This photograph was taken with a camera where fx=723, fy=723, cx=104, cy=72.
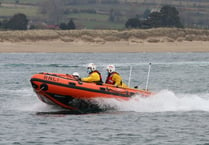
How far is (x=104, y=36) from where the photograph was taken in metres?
65.4

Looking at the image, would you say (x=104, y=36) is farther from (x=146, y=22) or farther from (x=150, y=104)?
(x=150, y=104)

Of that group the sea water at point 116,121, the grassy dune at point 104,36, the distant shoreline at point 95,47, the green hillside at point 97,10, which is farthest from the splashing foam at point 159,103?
the green hillside at point 97,10

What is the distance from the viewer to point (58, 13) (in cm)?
11231

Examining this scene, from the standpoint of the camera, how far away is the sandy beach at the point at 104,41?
60.4m

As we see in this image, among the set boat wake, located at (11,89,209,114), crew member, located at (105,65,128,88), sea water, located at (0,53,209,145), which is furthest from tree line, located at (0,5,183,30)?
crew member, located at (105,65,128,88)

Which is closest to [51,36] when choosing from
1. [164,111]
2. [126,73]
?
[126,73]

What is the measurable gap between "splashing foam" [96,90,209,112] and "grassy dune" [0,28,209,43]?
41.2 meters

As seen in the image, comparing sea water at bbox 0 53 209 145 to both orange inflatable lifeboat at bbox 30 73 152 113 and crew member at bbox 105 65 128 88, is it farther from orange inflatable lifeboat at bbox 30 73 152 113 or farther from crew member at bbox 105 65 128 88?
crew member at bbox 105 65 128 88

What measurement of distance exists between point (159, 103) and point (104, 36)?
4424 cm

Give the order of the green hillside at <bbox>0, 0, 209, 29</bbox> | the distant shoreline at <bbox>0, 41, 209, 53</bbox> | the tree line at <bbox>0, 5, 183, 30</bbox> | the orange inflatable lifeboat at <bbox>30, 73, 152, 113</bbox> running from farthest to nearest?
1. the green hillside at <bbox>0, 0, 209, 29</bbox>
2. the tree line at <bbox>0, 5, 183, 30</bbox>
3. the distant shoreline at <bbox>0, 41, 209, 53</bbox>
4. the orange inflatable lifeboat at <bbox>30, 73, 152, 113</bbox>

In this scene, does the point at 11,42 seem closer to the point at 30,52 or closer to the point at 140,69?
the point at 30,52

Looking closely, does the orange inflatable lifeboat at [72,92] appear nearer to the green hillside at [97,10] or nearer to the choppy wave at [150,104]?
the choppy wave at [150,104]

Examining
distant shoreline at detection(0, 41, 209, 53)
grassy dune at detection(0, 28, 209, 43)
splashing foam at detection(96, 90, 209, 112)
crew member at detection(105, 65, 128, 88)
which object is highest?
grassy dune at detection(0, 28, 209, 43)

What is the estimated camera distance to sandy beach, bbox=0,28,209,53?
60438 mm
